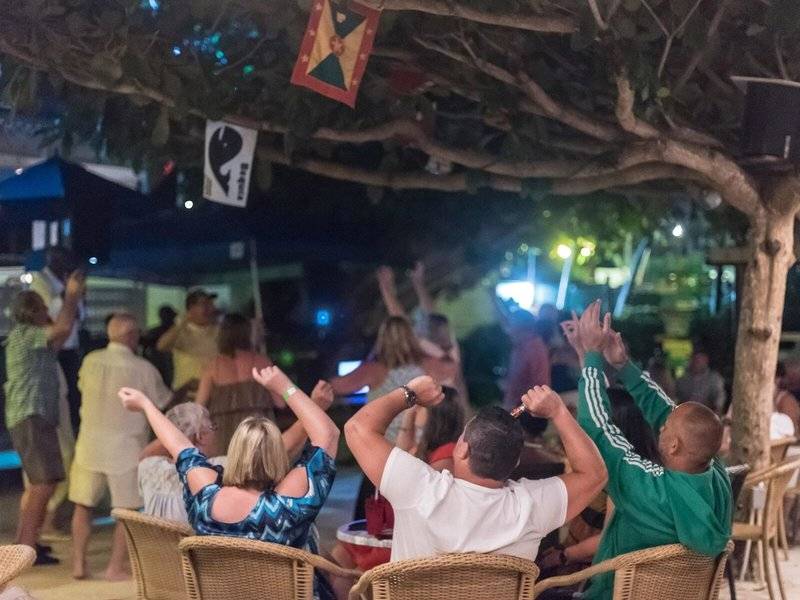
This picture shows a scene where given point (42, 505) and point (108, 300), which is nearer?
point (42, 505)

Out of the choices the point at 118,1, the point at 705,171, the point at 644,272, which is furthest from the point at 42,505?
the point at 644,272

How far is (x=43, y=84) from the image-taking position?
24.6 feet

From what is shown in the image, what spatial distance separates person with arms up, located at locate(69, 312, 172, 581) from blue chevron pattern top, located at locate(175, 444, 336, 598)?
3019 mm

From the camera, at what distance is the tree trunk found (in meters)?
6.84

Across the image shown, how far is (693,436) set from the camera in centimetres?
362

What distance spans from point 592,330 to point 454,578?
1.10 meters

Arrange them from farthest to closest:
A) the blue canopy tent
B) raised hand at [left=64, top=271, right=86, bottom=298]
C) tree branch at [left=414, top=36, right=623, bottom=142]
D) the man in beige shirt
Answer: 1. the blue canopy tent
2. the man in beige shirt
3. raised hand at [left=64, top=271, right=86, bottom=298]
4. tree branch at [left=414, top=36, right=623, bottom=142]

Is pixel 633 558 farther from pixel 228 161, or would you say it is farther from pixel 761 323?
pixel 228 161

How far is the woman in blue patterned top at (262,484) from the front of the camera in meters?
3.77

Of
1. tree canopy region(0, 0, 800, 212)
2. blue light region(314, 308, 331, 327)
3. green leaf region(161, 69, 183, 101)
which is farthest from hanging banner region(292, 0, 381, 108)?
blue light region(314, 308, 331, 327)

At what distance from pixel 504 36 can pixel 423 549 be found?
3.93 metres

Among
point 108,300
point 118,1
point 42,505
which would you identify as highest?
point 118,1

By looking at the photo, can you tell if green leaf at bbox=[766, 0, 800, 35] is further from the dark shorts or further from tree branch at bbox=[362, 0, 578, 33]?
the dark shorts

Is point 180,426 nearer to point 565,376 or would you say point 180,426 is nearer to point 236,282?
point 565,376
